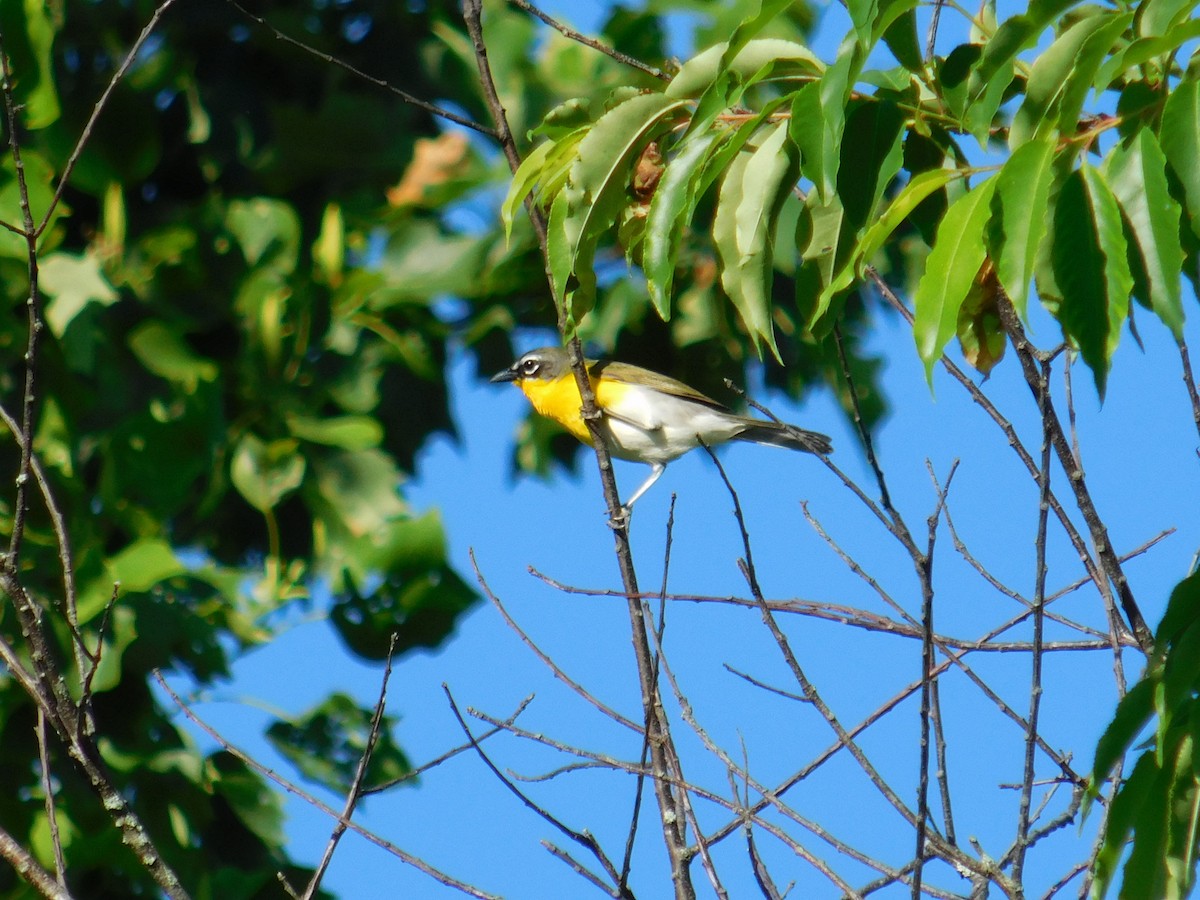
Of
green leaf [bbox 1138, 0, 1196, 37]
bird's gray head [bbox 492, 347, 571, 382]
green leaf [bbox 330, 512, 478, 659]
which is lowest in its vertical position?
green leaf [bbox 1138, 0, 1196, 37]

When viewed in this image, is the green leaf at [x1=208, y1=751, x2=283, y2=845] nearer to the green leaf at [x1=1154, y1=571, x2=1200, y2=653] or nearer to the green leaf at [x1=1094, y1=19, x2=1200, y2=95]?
the green leaf at [x1=1154, y1=571, x2=1200, y2=653]

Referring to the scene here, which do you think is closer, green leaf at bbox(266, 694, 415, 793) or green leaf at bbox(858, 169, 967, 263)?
green leaf at bbox(858, 169, 967, 263)

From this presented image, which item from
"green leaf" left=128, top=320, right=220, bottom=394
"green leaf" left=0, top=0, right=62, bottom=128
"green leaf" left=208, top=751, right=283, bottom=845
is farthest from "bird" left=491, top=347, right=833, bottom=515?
"green leaf" left=0, top=0, right=62, bottom=128

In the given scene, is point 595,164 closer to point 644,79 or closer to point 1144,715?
point 1144,715

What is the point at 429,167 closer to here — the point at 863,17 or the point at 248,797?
the point at 248,797

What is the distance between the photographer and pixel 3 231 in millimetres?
5445

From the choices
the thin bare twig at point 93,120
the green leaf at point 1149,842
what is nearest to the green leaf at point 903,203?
the green leaf at point 1149,842

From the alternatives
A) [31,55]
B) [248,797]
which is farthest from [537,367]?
[31,55]

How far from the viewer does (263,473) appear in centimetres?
575

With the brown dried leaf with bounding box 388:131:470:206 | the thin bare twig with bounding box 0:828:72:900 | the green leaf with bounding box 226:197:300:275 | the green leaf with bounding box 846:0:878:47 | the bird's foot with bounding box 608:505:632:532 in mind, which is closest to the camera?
the green leaf with bounding box 846:0:878:47

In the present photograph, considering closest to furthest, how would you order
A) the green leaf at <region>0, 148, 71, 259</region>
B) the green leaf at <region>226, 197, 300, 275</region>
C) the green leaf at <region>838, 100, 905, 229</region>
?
the green leaf at <region>838, 100, 905, 229</region> < the green leaf at <region>0, 148, 71, 259</region> < the green leaf at <region>226, 197, 300, 275</region>

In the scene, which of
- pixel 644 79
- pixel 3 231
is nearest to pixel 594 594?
pixel 644 79

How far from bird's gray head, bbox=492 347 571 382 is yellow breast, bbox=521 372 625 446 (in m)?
0.04

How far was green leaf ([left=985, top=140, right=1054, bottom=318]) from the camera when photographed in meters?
1.75
